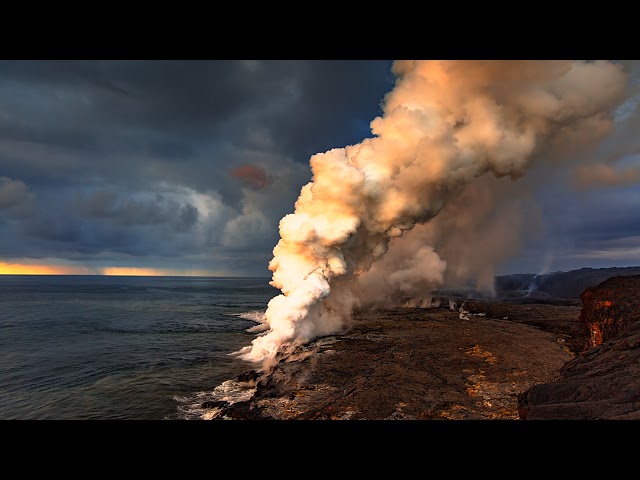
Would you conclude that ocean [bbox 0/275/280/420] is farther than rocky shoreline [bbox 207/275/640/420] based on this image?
Yes

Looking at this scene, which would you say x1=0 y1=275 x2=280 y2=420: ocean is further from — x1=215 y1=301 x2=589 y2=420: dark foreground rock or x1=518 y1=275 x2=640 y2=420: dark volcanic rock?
x1=518 y1=275 x2=640 y2=420: dark volcanic rock

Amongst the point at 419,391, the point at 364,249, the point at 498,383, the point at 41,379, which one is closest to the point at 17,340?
the point at 41,379

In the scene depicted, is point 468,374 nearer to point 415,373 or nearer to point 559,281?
point 415,373

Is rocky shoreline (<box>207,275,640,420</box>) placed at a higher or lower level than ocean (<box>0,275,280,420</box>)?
higher

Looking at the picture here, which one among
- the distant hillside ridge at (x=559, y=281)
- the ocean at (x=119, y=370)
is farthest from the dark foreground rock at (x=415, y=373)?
the distant hillside ridge at (x=559, y=281)

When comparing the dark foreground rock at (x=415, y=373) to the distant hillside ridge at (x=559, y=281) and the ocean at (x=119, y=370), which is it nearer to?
the ocean at (x=119, y=370)

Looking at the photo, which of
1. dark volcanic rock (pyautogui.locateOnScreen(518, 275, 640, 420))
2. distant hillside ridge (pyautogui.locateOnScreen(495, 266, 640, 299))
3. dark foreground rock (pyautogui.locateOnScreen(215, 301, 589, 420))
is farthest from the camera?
distant hillside ridge (pyautogui.locateOnScreen(495, 266, 640, 299))

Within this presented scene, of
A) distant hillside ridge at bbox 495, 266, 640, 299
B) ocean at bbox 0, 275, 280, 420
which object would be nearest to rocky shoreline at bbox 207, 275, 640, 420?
ocean at bbox 0, 275, 280, 420
